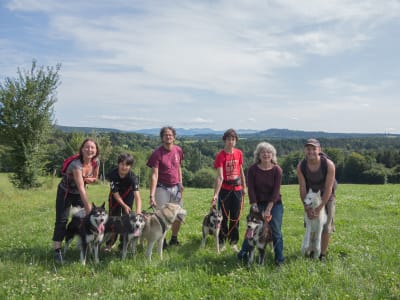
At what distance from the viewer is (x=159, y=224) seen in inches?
273

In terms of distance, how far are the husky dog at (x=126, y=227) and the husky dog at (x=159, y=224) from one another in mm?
207

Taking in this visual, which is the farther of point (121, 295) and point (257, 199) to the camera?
point (257, 199)

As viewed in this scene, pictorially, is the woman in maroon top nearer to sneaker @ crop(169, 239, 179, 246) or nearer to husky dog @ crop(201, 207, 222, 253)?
husky dog @ crop(201, 207, 222, 253)

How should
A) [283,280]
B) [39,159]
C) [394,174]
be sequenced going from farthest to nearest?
[394,174], [39,159], [283,280]

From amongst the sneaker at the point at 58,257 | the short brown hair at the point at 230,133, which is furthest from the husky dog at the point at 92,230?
the short brown hair at the point at 230,133

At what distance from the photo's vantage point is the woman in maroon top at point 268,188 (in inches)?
252

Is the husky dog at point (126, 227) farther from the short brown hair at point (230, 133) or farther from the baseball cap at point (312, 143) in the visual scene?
the baseball cap at point (312, 143)

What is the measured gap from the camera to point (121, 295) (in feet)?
16.2

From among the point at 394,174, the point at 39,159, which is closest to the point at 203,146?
the point at 394,174

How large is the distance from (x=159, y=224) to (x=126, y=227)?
0.69 m

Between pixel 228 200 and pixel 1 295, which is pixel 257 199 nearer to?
pixel 228 200

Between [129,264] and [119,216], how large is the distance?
1.19 m

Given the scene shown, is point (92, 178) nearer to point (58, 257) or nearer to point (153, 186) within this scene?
point (153, 186)

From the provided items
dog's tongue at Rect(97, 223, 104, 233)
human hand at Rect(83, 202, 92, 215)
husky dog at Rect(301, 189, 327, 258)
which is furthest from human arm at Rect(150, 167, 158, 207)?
husky dog at Rect(301, 189, 327, 258)
